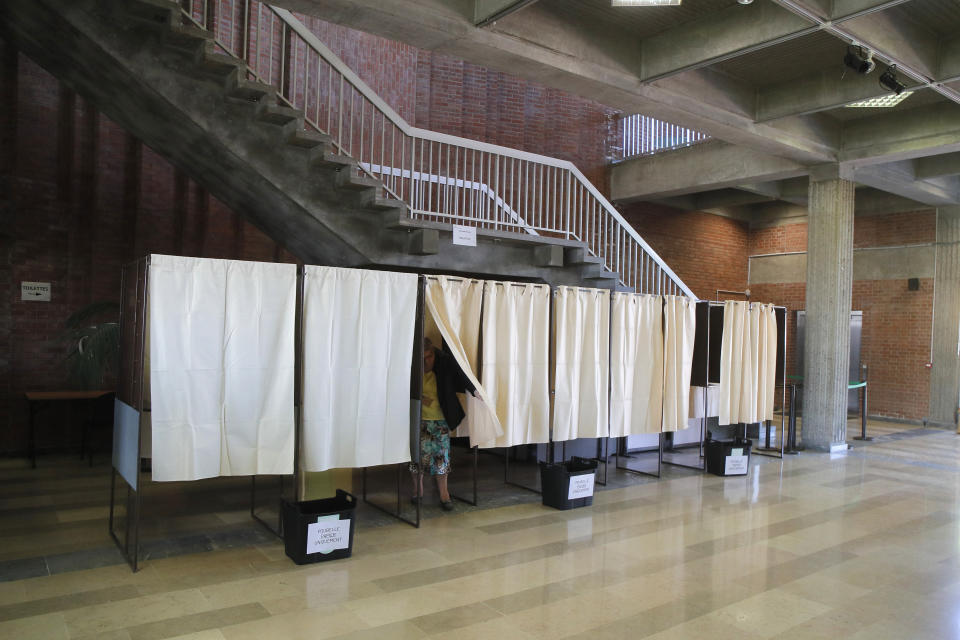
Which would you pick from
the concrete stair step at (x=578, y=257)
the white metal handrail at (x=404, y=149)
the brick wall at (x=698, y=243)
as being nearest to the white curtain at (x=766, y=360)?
the white metal handrail at (x=404, y=149)

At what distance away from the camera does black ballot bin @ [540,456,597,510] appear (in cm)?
581

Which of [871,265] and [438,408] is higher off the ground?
[871,265]

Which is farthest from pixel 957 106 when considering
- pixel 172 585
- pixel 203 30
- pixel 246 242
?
pixel 172 585

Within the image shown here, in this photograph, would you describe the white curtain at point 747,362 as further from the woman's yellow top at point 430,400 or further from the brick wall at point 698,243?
the brick wall at point 698,243

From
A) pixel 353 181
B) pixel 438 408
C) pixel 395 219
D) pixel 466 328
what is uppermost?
pixel 353 181

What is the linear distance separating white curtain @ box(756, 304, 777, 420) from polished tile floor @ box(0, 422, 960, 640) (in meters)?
1.82

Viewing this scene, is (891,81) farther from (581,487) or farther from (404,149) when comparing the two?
(581,487)

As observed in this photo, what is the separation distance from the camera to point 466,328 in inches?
223

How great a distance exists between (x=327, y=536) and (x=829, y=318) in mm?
7651

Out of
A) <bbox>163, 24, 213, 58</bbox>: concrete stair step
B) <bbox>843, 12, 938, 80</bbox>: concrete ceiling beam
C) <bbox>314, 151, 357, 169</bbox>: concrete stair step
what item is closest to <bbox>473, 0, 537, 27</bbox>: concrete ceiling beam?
<bbox>314, 151, 357, 169</bbox>: concrete stair step

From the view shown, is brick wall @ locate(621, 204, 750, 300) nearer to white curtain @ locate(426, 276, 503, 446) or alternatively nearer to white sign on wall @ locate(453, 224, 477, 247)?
white sign on wall @ locate(453, 224, 477, 247)

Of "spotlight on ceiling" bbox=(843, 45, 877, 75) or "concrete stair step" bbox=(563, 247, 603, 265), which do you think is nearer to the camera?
"spotlight on ceiling" bbox=(843, 45, 877, 75)

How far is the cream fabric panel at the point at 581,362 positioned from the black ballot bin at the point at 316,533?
241cm

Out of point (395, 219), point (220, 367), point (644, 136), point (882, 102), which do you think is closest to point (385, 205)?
point (395, 219)
